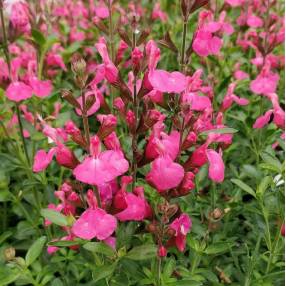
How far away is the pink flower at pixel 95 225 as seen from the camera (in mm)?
1248

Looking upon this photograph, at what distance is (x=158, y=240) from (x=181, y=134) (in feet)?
1.02

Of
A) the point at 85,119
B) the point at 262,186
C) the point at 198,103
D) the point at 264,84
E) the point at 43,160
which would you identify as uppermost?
the point at 85,119

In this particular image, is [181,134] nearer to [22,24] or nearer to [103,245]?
[103,245]

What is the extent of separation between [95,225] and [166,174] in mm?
229

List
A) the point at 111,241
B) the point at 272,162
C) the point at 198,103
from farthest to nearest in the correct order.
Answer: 1. the point at 272,162
2. the point at 198,103
3. the point at 111,241

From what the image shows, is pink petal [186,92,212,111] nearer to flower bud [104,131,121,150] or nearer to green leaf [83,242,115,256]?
flower bud [104,131,121,150]

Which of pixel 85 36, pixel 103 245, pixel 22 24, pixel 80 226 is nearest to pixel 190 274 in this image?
pixel 103 245

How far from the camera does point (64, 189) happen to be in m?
Result: 1.42

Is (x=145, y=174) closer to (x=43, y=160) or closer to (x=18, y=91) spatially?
(x=43, y=160)

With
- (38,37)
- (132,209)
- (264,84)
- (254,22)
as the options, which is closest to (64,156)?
(132,209)

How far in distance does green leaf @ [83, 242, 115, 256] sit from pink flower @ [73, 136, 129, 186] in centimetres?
20

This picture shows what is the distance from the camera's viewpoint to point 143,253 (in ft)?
4.50

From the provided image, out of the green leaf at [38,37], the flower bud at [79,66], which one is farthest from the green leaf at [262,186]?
the green leaf at [38,37]

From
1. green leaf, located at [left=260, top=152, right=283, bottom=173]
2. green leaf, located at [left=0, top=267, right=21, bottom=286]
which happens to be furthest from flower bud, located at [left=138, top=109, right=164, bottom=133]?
green leaf, located at [left=0, top=267, right=21, bottom=286]
